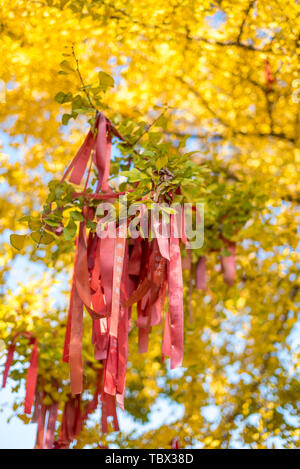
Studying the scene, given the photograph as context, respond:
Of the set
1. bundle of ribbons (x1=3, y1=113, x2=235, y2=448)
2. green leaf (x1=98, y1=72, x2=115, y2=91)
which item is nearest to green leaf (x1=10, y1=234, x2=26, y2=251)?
bundle of ribbons (x1=3, y1=113, x2=235, y2=448)

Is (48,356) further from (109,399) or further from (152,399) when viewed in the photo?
(152,399)

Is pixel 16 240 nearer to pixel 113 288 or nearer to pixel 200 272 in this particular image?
pixel 113 288

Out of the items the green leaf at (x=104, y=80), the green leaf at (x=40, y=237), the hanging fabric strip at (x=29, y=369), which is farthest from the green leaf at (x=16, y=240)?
the hanging fabric strip at (x=29, y=369)

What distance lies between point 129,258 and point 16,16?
1189 millimetres

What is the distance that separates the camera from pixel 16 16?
194 centimetres

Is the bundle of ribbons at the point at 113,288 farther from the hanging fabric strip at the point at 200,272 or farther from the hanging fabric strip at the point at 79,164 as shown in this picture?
the hanging fabric strip at the point at 200,272

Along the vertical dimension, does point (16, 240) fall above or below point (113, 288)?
above

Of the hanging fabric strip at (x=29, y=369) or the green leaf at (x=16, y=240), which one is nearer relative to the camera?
the green leaf at (x=16, y=240)

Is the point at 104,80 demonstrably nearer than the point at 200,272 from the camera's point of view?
Yes

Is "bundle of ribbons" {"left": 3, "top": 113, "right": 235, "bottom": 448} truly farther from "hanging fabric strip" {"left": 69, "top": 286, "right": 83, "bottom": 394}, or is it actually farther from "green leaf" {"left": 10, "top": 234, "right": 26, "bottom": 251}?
"green leaf" {"left": 10, "top": 234, "right": 26, "bottom": 251}

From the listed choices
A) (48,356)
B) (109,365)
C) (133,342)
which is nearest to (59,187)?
(109,365)

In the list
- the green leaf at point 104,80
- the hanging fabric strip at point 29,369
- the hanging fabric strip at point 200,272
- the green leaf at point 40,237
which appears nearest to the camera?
the green leaf at point 40,237

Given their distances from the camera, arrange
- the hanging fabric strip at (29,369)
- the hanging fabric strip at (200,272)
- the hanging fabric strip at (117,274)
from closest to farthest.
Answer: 1. the hanging fabric strip at (117,274)
2. the hanging fabric strip at (29,369)
3. the hanging fabric strip at (200,272)

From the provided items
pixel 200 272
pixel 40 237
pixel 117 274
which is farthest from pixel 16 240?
pixel 200 272
